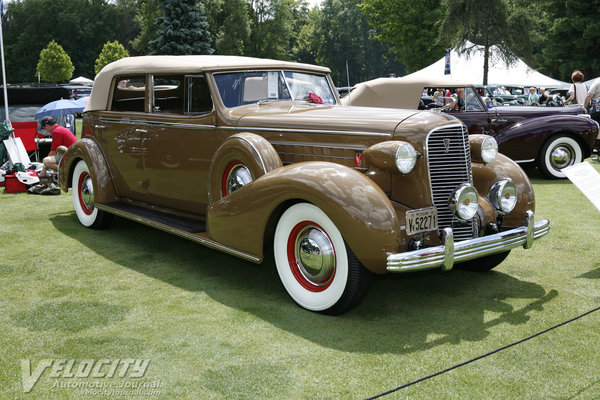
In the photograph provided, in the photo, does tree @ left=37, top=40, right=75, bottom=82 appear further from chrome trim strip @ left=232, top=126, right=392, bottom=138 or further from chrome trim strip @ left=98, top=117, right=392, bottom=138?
chrome trim strip @ left=232, top=126, right=392, bottom=138

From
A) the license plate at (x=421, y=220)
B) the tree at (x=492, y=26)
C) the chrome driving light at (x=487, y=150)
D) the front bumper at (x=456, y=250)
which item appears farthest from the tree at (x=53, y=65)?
the front bumper at (x=456, y=250)

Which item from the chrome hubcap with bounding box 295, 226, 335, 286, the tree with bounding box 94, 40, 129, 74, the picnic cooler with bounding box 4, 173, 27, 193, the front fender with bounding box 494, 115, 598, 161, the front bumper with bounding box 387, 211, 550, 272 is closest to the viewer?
the front bumper with bounding box 387, 211, 550, 272

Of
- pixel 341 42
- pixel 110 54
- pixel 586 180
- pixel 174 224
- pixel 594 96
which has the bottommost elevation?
pixel 174 224

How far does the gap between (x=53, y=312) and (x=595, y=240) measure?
5.28 m

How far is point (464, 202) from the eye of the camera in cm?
400

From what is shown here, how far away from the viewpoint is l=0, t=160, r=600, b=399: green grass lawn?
302 cm

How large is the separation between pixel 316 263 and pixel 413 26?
38.1 metres

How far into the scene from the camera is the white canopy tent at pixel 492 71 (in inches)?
1006

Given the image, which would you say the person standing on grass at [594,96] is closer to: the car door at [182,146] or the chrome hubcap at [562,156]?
the chrome hubcap at [562,156]

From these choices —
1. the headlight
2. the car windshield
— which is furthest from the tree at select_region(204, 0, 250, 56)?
the headlight

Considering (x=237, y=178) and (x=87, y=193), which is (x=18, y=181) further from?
(x=237, y=178)

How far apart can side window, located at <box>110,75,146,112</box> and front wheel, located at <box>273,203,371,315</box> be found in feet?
10.1

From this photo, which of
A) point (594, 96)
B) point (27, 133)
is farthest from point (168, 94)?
point (594, 96)

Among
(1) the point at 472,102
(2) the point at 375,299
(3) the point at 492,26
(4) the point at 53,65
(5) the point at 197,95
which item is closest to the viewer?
(2) the point at 375,299
